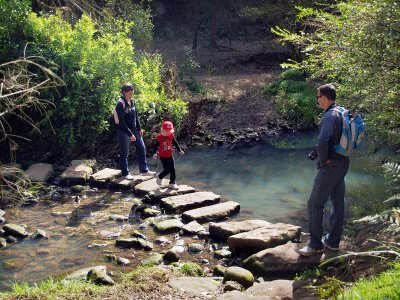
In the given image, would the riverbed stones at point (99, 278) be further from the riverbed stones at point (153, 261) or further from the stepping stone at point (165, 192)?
the stepping stone at point (165, 192)

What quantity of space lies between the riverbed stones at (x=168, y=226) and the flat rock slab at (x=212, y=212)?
0.36 m

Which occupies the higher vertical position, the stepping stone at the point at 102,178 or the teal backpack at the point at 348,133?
the teal backpack at the point at 348,133

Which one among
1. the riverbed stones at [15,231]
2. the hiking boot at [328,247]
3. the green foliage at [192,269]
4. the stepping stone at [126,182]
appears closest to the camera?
the green foliage at [192,269]

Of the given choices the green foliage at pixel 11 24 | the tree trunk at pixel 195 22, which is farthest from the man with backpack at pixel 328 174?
the tree trunk at pixel 195 22

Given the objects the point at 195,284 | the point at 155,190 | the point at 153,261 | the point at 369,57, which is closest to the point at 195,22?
the point at 155,190

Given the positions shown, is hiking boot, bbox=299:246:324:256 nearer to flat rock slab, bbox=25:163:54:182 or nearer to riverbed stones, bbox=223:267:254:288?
riverbed stones, bbox=223:267:254:288

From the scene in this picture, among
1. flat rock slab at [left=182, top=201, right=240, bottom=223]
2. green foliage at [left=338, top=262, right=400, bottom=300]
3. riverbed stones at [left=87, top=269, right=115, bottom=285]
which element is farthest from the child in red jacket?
green foliage at [left=338, top=262, right=400, bottom=300]

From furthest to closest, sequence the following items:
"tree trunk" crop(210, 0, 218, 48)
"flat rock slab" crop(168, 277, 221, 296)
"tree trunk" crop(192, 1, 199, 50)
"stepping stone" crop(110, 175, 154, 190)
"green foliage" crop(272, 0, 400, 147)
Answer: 1. "tree trunk" crop(192, 1, 199, 50)
2. "tree trunk" crop(210, 0, 218, 48)
3. "stepping stone" crop(110, 175, 154, 190)
4. "green foliage" crop(272, 0, 400, 147)
5. "flat rock slab" crop(168, 277, 221, 296)

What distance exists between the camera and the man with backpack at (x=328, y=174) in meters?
6.33

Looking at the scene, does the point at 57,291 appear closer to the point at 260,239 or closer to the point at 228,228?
the point at 260,239

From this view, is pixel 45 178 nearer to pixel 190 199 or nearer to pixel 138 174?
pixel 138 174

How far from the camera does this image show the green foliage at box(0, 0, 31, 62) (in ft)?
40.7

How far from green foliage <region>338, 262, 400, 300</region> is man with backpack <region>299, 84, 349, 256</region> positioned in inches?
66.6

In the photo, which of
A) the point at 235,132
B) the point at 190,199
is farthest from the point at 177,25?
the point at 190,199
